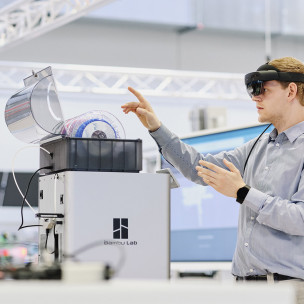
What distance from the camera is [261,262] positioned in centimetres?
239

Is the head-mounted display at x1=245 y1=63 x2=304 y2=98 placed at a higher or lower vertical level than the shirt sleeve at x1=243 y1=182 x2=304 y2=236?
higher

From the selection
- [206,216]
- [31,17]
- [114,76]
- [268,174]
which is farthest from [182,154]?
[114,76]

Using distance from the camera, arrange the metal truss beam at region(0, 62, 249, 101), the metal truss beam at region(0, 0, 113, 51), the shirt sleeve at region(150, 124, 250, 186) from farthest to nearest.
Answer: the metal truss beam at region(0, 62, 249, 101)
the metal truss beam at region(0, 0, 113, 51)
the shirt sleeve at region(150, 124, 250, 186)

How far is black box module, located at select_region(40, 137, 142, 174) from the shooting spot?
2.35 meters

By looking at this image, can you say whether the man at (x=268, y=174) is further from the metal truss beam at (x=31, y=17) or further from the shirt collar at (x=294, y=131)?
the metal truss beam at (x=31, y=17)

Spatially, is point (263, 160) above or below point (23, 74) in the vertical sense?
below

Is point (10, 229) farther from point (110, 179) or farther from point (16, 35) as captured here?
point (110, 179)

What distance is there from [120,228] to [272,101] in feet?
2.33

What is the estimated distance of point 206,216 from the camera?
15.0ft

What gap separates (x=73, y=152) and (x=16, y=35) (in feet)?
18.0

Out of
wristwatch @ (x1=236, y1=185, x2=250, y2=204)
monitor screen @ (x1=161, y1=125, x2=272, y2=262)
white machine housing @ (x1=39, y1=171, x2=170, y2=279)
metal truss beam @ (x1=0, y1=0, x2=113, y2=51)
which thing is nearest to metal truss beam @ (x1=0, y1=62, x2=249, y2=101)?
metal truss beam @ (x1=0, y1=0, x2=113, y2=51)

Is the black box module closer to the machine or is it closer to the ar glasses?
the machine

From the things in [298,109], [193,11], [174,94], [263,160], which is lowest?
[263,160]

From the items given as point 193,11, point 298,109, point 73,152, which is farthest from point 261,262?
point 193,11
